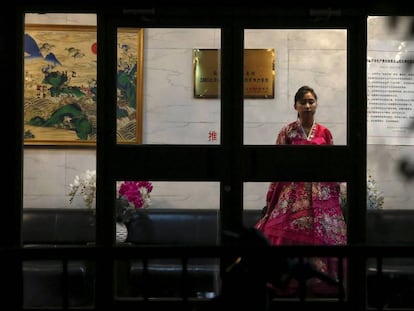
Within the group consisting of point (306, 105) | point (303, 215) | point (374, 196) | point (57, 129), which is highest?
point (306, 105)

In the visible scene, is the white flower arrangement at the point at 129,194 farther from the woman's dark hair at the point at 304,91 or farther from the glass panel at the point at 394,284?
the glass panel at the point at 394,284

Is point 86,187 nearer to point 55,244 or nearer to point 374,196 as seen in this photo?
point 55,244

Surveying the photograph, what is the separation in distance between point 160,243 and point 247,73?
1496 millimetres

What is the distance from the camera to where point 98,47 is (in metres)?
4.12


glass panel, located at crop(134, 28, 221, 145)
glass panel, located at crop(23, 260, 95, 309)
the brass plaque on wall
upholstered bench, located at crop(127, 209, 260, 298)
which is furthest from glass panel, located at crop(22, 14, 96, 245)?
the brass plaque on wall

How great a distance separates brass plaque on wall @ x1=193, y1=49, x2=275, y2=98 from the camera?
4238 millimetres

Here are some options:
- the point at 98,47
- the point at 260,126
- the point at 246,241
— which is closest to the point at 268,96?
the point at 260,126

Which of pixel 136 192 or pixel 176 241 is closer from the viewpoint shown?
pixel 136 192

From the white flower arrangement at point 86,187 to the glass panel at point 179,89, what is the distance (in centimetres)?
100

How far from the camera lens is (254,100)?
4.29 metres

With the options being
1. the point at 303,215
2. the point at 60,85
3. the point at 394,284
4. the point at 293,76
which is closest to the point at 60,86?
the point at 60,85

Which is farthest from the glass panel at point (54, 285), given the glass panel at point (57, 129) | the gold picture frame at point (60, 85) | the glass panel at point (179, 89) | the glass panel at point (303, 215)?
the glass panel at point (303, 215)

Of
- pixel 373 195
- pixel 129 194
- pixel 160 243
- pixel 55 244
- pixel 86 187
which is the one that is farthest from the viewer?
pixel 55 244

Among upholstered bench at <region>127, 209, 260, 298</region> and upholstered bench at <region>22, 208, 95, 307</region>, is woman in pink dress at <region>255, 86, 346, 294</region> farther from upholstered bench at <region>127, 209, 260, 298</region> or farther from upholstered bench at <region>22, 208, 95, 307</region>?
upholstered bench at <region>22, 208, 95, 307</region>
